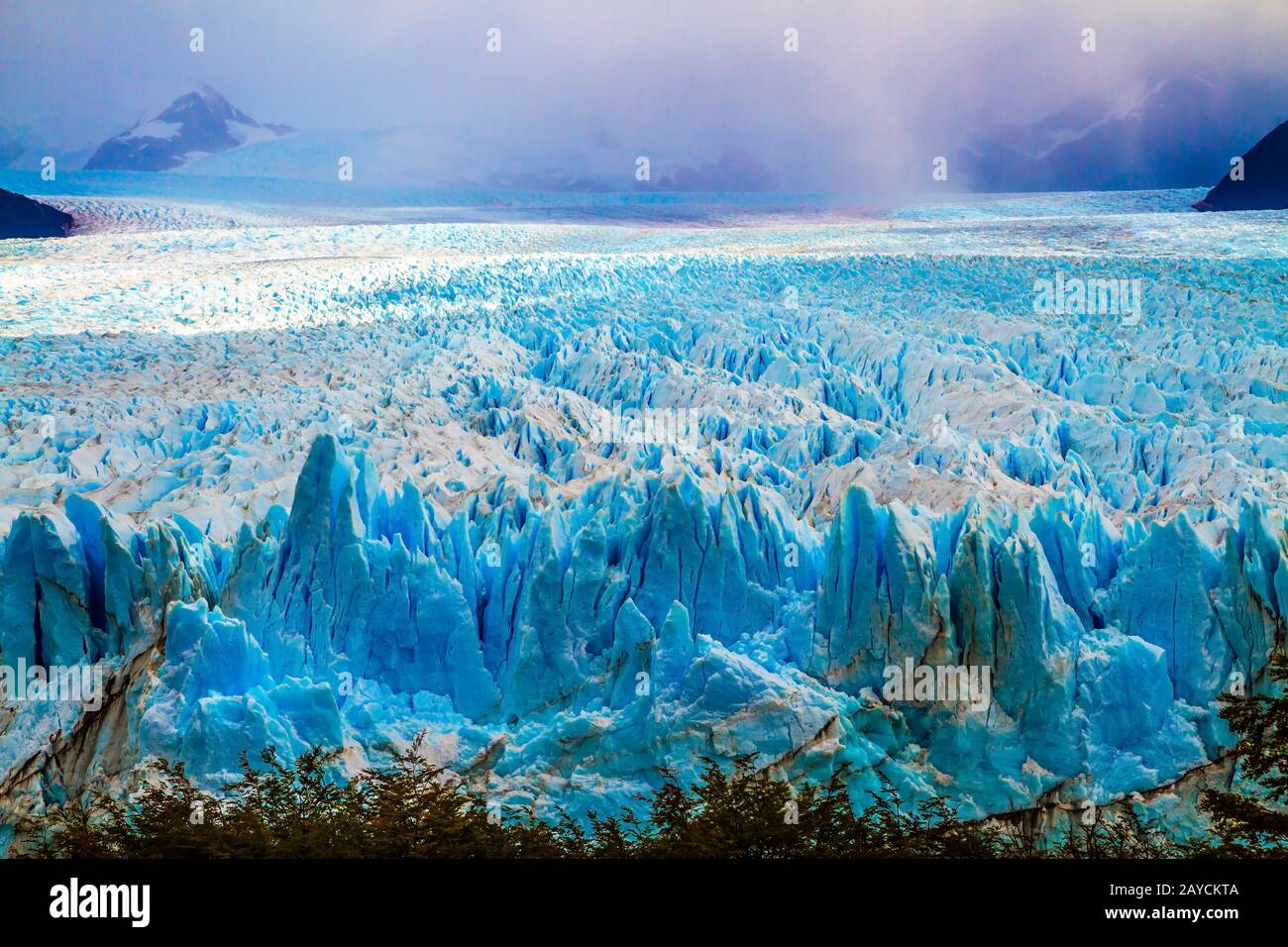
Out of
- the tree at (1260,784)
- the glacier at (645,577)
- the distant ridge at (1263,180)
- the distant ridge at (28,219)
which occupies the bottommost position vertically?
the tree at (1260,784)

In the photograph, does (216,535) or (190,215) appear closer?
(216,535)

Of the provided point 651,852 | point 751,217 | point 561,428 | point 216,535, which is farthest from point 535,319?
point 751,217

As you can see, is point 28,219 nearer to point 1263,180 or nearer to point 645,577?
point 645,577

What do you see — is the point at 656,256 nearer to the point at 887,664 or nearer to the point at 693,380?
the point at 693,380

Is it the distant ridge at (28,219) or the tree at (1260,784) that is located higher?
the distant ridge at (28,219)

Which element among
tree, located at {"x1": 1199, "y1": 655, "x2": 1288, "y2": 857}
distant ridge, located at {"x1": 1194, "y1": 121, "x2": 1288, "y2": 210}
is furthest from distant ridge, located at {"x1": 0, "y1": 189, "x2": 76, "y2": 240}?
distant ridge, located at {"x1": 1194, "y1": 121, "x2": 1288, "y2": 210}

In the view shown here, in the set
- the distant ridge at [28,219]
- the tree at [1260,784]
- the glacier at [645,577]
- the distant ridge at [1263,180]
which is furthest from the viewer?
the distant ridge at [1263,180]

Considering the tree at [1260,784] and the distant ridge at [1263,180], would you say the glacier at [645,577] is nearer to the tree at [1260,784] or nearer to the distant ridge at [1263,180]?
the tree at [1260,784]

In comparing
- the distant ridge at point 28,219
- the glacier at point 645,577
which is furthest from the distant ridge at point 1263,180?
the distant ridge at point 28,219

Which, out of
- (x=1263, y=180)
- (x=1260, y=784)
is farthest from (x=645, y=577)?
(x=1263, y=180)
